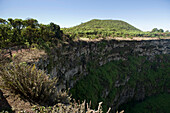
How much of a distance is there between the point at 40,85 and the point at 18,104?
4.25 feet

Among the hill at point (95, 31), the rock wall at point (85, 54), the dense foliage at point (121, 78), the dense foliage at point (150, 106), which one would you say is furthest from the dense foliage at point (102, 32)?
the dense foliage at point (150, 106)

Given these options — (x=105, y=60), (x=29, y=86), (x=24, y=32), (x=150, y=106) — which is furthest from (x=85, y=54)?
(x=150, y=106)

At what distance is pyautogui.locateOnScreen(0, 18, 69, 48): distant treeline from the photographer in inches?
568

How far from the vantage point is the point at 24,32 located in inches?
622

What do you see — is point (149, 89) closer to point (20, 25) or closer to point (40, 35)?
point (40, 35)

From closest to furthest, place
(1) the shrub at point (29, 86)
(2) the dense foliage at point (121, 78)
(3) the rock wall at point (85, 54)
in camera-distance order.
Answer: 1. (1) the shrub at point (29, 86)
2. (3) the rock wall at point (85, 54)
3. (2) the dense foliage at point (121, 78)

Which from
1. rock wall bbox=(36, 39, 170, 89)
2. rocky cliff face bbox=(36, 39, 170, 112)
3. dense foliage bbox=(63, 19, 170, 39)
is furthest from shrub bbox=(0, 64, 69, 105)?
dense foliage bbox=(63, 19, 170, 39)

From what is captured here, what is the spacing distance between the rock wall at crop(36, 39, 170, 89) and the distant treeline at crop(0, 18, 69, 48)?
311 cm

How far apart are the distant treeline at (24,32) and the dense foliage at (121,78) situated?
37.9 feet

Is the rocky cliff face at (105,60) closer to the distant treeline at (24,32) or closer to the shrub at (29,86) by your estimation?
the distant treeline at (24,32)

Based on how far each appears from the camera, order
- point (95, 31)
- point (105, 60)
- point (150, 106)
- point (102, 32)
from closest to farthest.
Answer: point (150, 106)
point (105, 60)
point (95, 31)
point (102, 32)

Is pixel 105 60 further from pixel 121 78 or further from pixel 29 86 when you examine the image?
pixel 29 86

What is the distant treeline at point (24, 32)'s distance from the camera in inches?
568

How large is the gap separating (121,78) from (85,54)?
14.5 meters
